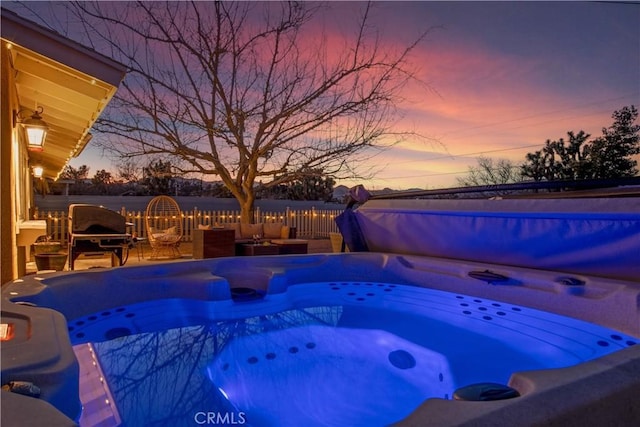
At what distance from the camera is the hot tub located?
146cm

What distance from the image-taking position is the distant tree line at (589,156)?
15.4 m

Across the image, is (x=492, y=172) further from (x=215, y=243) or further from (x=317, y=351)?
(x=317, y=351)

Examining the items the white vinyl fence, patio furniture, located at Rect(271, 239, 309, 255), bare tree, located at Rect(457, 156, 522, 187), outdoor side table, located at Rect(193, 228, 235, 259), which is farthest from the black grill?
bare tree, located at Rect(457, 156, 522, 187)

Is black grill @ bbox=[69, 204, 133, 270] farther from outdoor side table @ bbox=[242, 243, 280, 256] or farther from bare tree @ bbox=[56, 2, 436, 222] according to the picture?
bare tree @ bbox=[56, 2, 436, 222]

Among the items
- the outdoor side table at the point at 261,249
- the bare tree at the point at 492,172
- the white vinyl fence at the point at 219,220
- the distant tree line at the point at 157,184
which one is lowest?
the outdoor side table at the point at 261,249

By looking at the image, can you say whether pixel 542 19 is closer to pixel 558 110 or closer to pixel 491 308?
pixel 558 110

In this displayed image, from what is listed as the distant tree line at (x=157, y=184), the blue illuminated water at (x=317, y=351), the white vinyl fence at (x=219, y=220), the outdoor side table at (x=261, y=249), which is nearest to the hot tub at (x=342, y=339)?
the blue illuminated water at (x=317, y=351)

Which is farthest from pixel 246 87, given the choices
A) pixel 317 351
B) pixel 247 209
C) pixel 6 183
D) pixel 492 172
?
pixel 492 172

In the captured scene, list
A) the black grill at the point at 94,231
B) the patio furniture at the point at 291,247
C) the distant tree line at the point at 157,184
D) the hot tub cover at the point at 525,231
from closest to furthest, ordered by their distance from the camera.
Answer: the hot tub cover at the point at 525,231 < the black grill at the point at 94,231 < the patio furniture at the point at 291,247 < the distant tree line at the point at 157,184

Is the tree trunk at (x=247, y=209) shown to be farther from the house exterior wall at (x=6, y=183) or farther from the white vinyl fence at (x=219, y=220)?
the house exterior wall at (x=6, y=183)

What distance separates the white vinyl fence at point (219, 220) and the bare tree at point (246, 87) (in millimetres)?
1183

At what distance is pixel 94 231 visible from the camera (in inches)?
248

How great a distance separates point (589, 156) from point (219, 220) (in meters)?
15.2

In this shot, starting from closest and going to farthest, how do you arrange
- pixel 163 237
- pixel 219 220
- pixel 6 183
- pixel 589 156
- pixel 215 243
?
pixel 6 183 < pixel 215 243 < pixel 163 237 < pixel 219 220 < pixel 589 156
